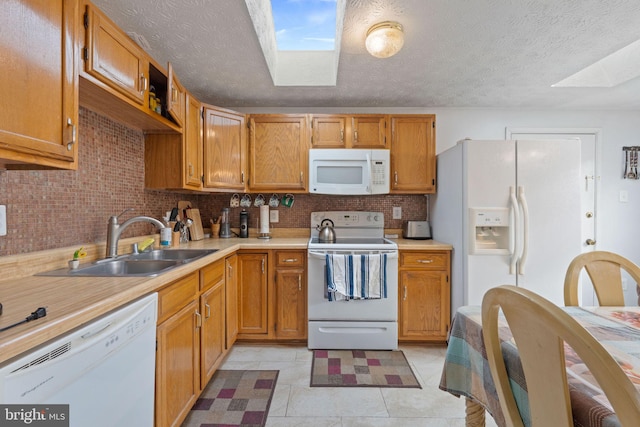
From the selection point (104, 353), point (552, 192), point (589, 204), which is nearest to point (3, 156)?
point (104, 353)

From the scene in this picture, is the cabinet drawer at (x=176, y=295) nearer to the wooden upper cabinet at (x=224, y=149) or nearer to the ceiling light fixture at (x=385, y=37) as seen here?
the wooden upper cabinet at (x=224, y=149)

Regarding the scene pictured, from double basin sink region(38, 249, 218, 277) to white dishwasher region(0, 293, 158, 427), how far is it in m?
0.27

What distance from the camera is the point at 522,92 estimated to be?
8.40 ft

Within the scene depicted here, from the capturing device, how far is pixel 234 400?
1715 mm

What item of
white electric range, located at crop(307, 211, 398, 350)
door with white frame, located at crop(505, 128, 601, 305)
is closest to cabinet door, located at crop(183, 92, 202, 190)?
white electric range, located at crop(307, 211, 398, 350)

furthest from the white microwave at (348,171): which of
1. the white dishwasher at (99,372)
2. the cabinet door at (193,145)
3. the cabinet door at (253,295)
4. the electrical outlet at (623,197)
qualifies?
the electrical outlet at (623,197)

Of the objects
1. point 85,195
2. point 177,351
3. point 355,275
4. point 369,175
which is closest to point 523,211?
point 369,175

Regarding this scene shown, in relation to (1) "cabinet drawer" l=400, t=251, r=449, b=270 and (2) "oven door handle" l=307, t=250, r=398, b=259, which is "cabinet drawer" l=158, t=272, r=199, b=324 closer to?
(2) "oven door handle" l=307, t=250, r=398, b=259

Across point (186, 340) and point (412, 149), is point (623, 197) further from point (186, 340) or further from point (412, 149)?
point (186, 340)

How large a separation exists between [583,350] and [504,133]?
10.0 feet

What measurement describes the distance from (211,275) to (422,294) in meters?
1.68

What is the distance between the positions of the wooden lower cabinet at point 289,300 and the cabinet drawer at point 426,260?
0.87 metres

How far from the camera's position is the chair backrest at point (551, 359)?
46 centimetres

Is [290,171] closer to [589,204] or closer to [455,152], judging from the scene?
[455,152]
